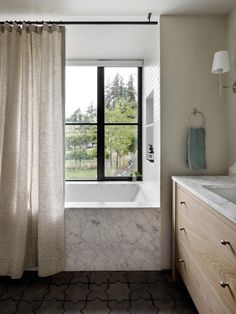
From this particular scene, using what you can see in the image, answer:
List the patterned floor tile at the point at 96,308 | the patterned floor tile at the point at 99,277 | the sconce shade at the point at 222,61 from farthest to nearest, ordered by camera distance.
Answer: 1. the patterned floor tile at the point at 99,277
2. the sconce shade at the point at 222,61
3. the patterned floor tile at the point at 96,308

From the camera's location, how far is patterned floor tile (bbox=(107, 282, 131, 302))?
1963 mm

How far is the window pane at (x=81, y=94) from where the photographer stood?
141 inches

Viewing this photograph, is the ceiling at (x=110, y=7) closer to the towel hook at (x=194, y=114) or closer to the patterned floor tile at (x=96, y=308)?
the towel hook at (x=194, y=114)

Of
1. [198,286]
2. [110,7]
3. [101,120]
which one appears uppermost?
[110,7]

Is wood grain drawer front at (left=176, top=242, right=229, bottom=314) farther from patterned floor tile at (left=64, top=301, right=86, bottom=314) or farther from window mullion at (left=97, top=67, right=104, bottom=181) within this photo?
window mullion at (left=97, top=67, right=104, bottom=181)

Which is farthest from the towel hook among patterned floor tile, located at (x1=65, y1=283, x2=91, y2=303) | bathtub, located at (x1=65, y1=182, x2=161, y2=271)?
patterned floor tile, located at (x1=65, y1=283, x2=91, y2=303)

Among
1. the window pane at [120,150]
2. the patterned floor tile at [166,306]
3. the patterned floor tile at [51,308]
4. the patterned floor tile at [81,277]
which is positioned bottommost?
the patterned floor tile at [51,308]

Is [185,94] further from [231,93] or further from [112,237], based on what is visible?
[112,237]

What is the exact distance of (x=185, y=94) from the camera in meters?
2.31

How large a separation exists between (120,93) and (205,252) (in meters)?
2.67

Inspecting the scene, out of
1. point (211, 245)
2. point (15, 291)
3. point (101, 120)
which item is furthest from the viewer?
point (101, 120)

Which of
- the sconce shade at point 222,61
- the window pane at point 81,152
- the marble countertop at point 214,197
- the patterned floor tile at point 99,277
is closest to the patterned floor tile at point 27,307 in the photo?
the patterned floor tile at point 99,277

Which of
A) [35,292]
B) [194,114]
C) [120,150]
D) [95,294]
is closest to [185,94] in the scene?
[194,114]

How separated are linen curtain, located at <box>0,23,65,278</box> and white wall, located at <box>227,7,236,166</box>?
58.5 inches
